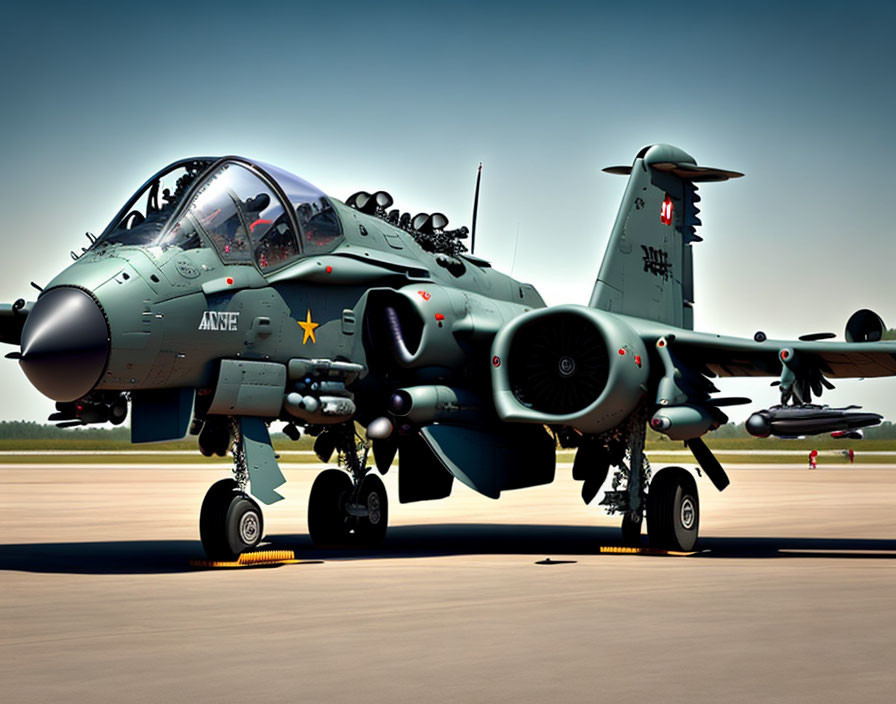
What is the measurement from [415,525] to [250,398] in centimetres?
828

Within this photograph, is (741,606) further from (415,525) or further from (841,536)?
(415,525)

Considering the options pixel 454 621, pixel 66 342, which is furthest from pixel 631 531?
pixel 66 342

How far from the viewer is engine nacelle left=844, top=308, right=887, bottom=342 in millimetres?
15406

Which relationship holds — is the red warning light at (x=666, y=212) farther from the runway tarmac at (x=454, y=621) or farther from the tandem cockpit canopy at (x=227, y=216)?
the tandem cockpit canopy at (x=227, y=216)

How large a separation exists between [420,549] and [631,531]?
2.62m

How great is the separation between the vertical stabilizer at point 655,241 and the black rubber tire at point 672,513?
278cm

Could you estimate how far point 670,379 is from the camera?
48.0 feet

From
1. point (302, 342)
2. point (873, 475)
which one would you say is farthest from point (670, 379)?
point (873, 475)

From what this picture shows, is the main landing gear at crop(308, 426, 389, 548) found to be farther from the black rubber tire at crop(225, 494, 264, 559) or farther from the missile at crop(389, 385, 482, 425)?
the black rubber tire at crop(225, 494, 264, 559)

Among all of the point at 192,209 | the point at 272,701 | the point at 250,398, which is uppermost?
the point at 192,209

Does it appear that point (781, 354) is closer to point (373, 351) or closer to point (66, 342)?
point (373, 351)

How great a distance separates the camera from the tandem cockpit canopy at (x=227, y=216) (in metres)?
12.5

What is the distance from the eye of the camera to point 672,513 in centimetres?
1488

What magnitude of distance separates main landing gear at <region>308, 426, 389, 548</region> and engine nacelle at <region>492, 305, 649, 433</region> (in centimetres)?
235
